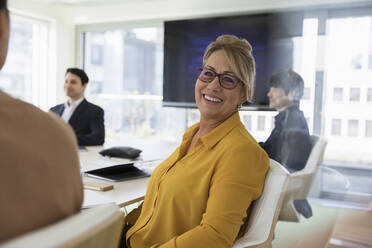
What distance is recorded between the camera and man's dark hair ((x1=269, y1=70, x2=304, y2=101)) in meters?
4.09

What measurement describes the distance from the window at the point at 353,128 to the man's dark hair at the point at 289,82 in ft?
1.92

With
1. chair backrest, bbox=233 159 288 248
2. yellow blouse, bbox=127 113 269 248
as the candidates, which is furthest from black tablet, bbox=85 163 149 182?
chair backrest, bbox=233 159 288 248

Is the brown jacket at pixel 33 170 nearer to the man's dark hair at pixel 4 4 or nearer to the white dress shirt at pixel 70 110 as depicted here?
the man's dark hair at pixel 4 4

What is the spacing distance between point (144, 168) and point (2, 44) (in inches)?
59.2

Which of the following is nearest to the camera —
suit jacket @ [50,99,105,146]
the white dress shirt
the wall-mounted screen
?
suit jacket @ [50,99,105,146]

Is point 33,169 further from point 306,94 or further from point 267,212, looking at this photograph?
point 306,94

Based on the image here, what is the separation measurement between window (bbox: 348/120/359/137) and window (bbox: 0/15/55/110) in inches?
160

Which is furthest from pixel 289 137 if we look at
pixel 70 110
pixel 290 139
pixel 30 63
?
pixel 30 63

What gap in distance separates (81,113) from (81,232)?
3.18m

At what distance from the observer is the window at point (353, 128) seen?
A: 405cm

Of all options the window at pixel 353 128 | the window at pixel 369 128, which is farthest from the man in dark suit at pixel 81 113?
the window at pixel 369 128

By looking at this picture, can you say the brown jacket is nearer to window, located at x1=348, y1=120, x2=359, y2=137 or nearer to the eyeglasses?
the eyeglasses

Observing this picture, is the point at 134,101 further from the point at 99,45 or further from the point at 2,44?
the point at 2,44

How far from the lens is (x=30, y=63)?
18.5ft
